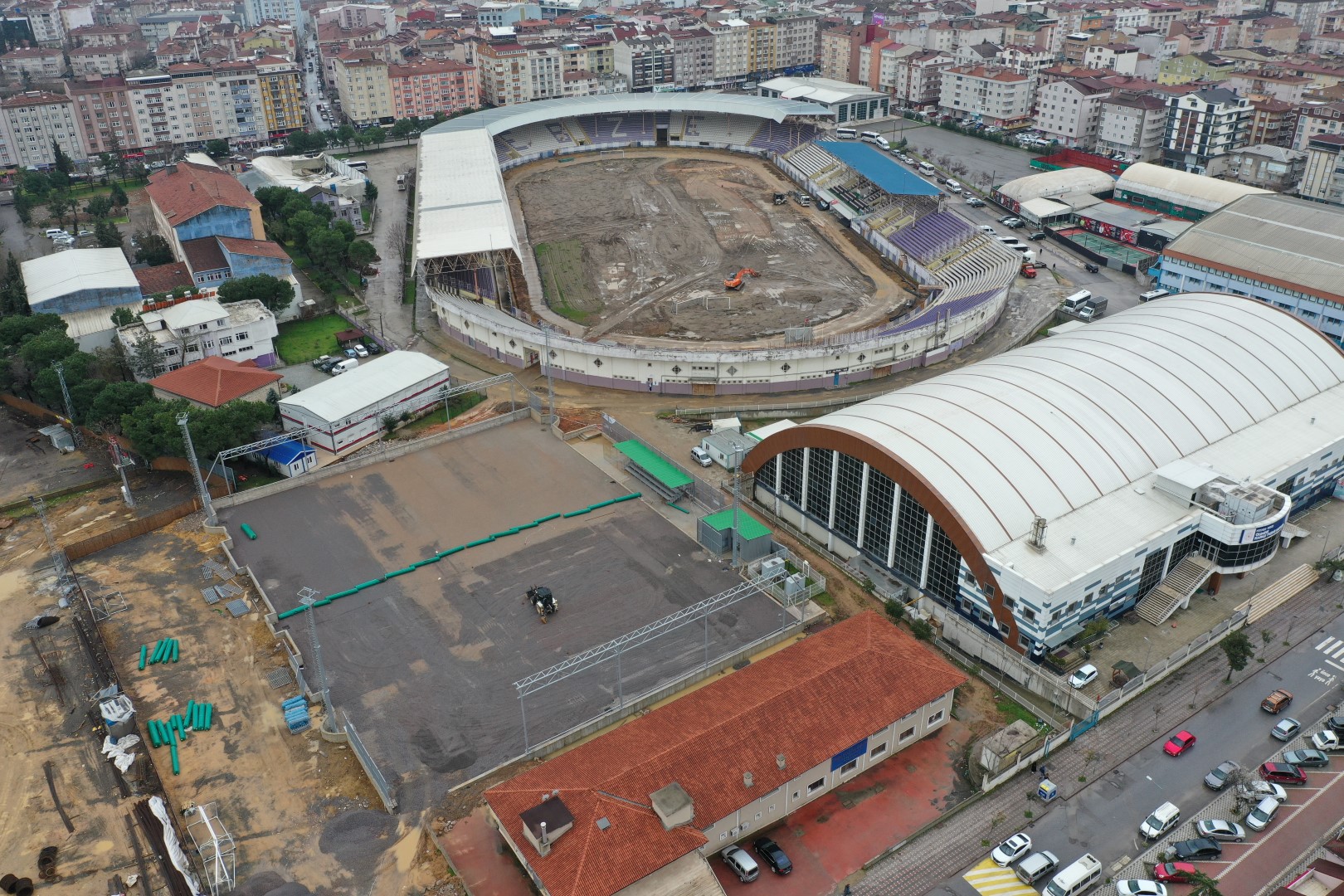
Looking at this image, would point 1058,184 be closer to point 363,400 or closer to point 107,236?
point 363,400

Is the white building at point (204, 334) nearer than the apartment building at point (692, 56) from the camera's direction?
Yes

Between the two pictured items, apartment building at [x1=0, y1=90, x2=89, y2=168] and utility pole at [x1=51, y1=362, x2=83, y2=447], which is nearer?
utility pole at [x1=51, y1=362, x2=83, y2=447]

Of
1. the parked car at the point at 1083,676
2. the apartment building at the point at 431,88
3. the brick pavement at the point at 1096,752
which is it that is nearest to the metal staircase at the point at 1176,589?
the brick pavement at the point at 1096,752

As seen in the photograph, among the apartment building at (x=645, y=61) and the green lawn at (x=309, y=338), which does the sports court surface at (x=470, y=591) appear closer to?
the green lawn at (x=309, y=338)

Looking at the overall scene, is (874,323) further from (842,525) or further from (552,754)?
(552,754)

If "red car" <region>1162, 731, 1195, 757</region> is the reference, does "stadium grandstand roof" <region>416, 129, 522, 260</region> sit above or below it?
above

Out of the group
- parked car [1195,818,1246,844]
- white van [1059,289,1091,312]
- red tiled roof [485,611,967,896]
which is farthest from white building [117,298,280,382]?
parked car [1195,818,1246,844]

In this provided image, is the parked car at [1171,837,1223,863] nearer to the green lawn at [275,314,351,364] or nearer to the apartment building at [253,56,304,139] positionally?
the green lawn at [275,314,351,364]
